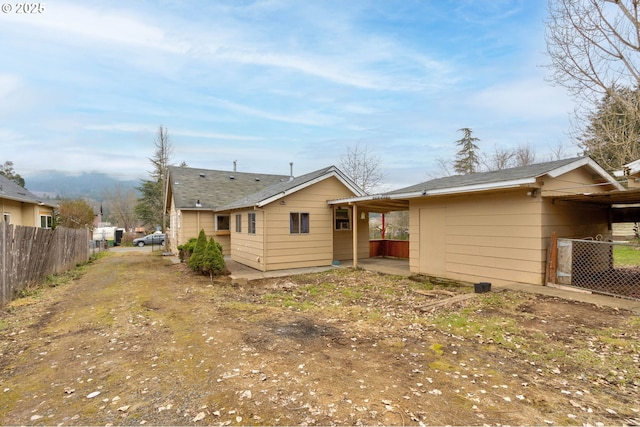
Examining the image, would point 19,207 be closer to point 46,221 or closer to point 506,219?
point 46,221

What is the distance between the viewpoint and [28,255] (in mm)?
7738

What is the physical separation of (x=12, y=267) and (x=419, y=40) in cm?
1429

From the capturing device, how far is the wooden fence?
6527 mm

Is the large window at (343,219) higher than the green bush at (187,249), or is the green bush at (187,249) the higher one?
the large window at (343,219)

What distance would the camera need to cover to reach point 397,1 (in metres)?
10.2

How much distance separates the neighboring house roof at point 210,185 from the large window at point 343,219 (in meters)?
6.88

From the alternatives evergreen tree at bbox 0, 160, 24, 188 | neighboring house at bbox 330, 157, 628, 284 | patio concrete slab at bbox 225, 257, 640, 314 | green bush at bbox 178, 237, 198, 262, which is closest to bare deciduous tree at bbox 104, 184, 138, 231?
evergreen tree at bbox 0, 160, 24, 188

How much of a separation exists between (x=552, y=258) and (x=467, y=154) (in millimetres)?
24140

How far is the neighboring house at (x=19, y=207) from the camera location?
13.2 metres

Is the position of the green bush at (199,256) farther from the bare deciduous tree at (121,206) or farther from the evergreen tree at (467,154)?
the bare deciduous tree at (121,206)

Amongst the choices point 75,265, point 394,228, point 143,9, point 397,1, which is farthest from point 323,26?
point 394,228

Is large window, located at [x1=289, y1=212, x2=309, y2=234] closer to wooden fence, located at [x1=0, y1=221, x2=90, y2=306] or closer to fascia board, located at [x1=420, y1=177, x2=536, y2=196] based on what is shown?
fascia board, located at [x1=420, y1=177, x2=536, y2=196]

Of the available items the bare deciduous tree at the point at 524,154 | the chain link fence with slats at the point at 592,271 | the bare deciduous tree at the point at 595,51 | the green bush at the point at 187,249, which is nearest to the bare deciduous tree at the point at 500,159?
the bare deciduous tree at the point at 524,154

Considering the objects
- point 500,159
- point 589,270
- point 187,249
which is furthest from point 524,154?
point 187,249
